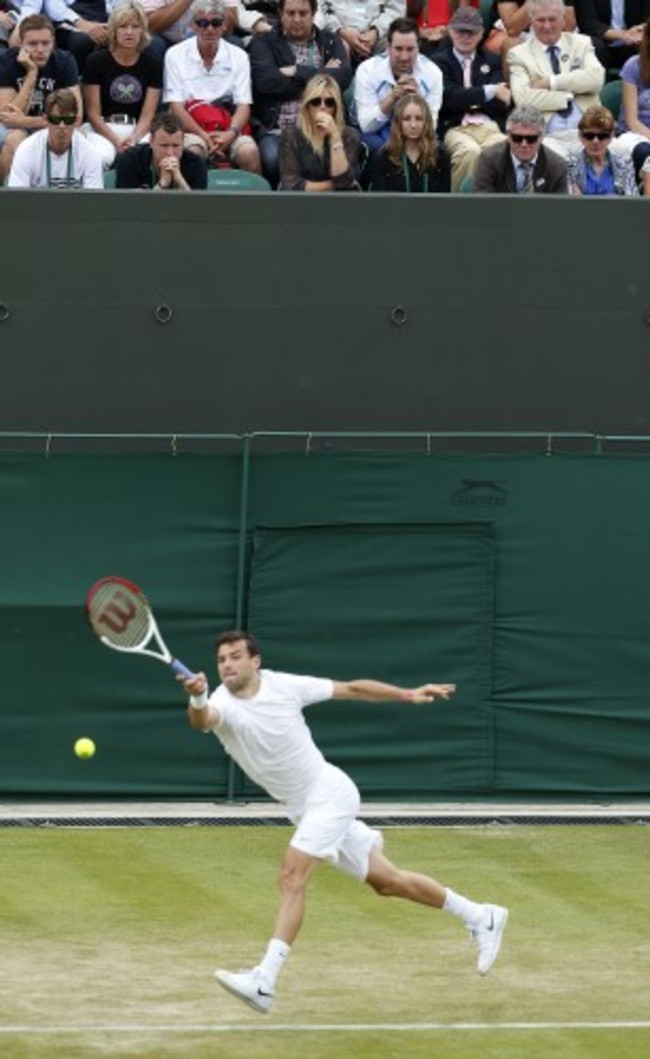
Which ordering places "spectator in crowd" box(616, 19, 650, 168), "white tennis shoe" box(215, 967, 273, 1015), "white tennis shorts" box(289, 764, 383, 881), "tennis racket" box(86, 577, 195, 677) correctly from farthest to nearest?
"spectator in crowd" box(616, 19, 650, 168) → "tennis racket" box(86, 577, 195, 677) → "white tennis shorts" box(289, 764, 383, 881) → "white tennis shoe" box(215, 967, 273, 1015)

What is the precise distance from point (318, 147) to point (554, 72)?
2.60 metres

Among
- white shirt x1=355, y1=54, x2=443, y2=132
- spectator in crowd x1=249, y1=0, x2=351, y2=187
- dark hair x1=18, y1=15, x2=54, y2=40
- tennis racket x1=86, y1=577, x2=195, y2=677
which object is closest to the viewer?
tennis racket x1=86, y1=577, x2=195, y2=677

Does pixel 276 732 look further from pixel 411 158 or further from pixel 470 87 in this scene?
pixel 470 87

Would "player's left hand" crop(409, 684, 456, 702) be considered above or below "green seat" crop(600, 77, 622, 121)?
below

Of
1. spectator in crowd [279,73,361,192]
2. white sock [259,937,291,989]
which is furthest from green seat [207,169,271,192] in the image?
white sock [259,937,291,989]

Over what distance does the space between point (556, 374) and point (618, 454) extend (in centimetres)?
83

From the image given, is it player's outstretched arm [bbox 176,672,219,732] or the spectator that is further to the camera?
the spectator

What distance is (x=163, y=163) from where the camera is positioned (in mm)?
18562

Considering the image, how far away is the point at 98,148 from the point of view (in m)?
19.4

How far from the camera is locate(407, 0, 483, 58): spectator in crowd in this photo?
21375mm

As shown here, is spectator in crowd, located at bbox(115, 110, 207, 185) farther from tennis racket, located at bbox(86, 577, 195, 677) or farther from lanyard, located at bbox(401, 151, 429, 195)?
tennis racket, located at bbox(86, 577, 195, 677)

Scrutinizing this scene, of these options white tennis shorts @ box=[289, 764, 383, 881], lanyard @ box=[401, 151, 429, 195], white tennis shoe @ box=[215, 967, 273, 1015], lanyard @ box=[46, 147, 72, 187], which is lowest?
white tennis shoe @ box=[215, 967, 273, 1015]

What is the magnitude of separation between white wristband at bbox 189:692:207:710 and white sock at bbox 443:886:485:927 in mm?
1731

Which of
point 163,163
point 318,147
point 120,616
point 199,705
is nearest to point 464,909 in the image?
point 199,705
